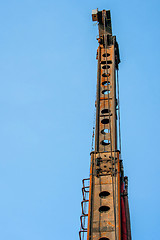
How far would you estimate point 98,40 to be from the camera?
23.3 m

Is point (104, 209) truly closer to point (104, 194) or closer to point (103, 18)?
point (104, 194)

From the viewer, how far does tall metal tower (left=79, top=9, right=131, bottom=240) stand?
14523 millimetres

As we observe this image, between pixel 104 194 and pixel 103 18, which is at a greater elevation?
pixel 103 18

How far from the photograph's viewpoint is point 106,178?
1608cm

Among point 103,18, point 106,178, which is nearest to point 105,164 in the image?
point 106,178

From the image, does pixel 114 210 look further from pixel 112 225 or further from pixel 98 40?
pixel 98 40

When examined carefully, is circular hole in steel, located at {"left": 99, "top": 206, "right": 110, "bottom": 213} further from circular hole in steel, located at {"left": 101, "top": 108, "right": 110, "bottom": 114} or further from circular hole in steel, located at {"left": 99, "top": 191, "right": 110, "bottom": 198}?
circular hole in steel, located at {"left": 101, "top": 108, "right": 110, "bottom": 114}

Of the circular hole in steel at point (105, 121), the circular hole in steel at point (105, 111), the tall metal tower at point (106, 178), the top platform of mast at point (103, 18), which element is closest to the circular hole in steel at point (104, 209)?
the tall metal tower at point (106, 178)

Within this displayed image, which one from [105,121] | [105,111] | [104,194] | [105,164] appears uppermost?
[105,111]

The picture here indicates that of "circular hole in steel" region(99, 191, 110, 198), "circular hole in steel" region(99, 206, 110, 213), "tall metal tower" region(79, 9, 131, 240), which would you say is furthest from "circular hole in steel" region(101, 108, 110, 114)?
"circular hole in steel" region(99, 206, 110, 213)

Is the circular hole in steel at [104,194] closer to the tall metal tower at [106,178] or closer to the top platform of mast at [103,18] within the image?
the tall metal tower at [106,178]

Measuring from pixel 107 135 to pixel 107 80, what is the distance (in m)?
3.67

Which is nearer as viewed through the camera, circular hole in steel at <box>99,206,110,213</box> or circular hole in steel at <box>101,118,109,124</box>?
circular hole in steel at <box>99,206,110,213</box>

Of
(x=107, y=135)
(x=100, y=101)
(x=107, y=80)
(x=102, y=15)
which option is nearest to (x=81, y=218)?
(x=107, y=135)
